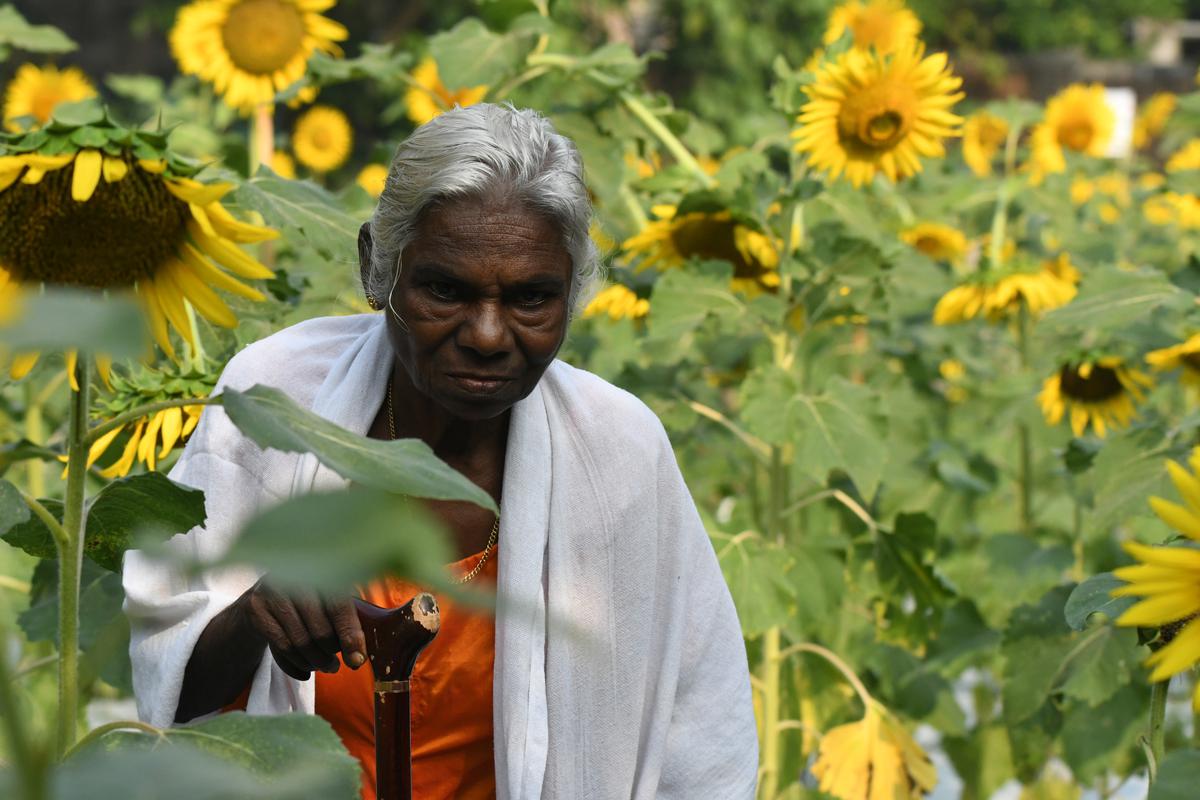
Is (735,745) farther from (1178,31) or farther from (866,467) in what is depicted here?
(1178,31)

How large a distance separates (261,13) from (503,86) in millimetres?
640

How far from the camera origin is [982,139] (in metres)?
5.95

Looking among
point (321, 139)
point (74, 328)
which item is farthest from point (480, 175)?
point (321, 139)

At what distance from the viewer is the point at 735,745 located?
1.80 meters

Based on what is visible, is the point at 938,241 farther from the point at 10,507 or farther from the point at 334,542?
the point at 334,542

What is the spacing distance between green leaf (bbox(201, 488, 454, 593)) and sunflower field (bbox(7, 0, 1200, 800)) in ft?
0.99

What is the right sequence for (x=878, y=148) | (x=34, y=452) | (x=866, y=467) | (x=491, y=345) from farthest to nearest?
(x=878, y=148) < (x=866, y=467) < (x=491, y=345) < (x=34, y=452)

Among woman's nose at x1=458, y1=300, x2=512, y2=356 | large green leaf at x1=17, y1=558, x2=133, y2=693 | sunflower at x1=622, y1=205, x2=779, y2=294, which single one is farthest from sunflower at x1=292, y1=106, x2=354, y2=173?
woman's nose at x1=458, y1=300, x2=512, y2=356

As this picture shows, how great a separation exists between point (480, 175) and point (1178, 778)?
0.79 metres

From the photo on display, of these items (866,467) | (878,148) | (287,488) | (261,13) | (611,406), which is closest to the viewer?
(287,488)

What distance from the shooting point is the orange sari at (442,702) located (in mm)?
1683

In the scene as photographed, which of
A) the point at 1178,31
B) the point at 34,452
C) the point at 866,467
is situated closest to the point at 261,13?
the point at 866,467

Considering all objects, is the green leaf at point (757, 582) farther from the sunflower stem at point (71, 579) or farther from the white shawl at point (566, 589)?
the sunflower stem at point (71, 579)

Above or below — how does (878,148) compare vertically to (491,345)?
below
